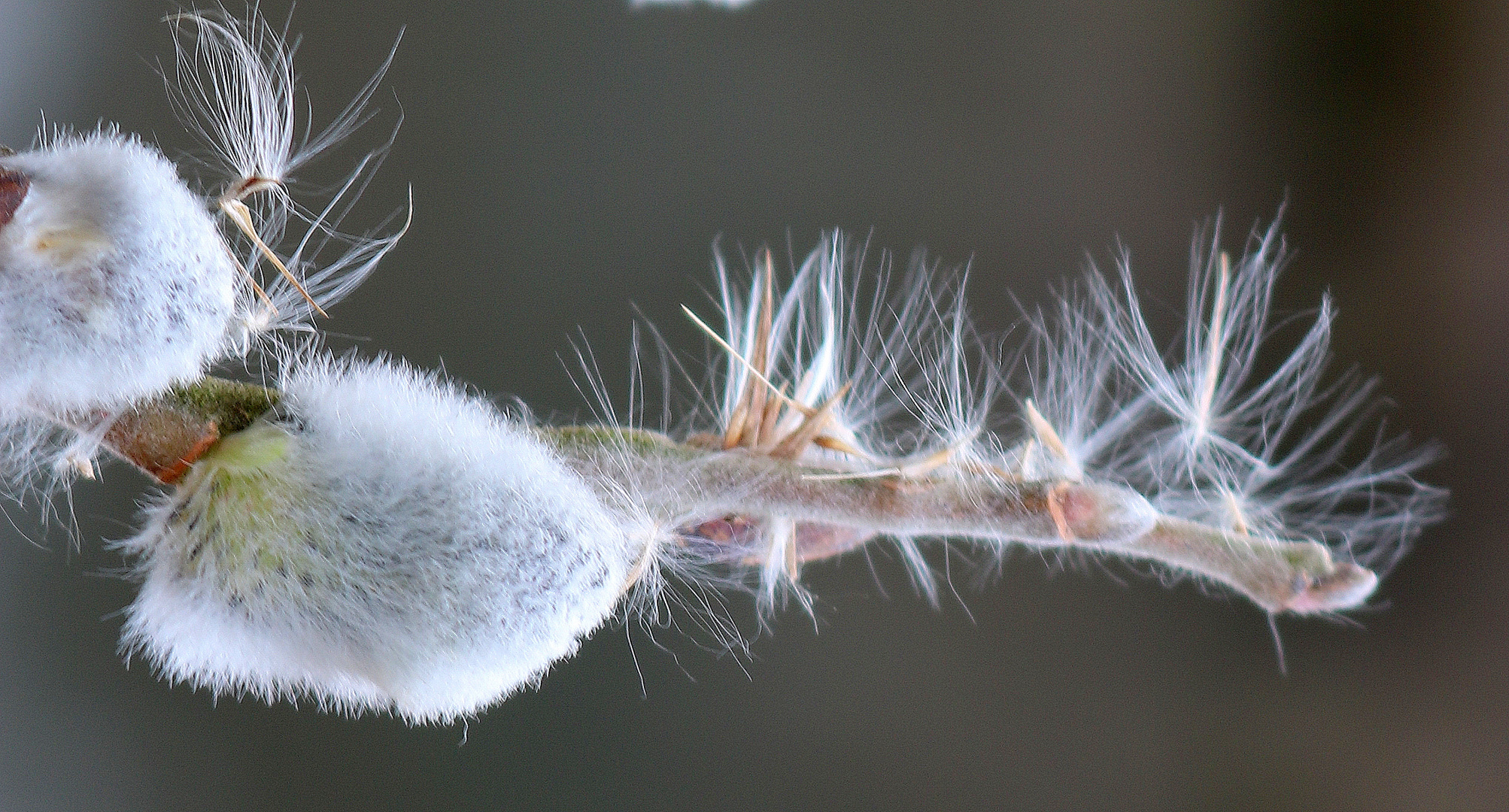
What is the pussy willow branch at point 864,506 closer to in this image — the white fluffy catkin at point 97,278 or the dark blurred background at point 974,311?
the white fluffy catkin at point 97,278

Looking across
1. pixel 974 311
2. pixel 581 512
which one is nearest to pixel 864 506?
pixel 581 512

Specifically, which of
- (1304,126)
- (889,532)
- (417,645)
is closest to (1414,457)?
(1304,126)

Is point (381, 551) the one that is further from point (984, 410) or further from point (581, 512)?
point (984, 410)

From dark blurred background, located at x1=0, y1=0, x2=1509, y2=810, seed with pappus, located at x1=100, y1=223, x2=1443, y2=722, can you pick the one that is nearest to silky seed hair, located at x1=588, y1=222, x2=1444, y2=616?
seed with pappus, located at x1=100, y1=223, x2=1443, y2=722

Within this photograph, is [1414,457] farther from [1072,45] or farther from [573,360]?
[573,360]

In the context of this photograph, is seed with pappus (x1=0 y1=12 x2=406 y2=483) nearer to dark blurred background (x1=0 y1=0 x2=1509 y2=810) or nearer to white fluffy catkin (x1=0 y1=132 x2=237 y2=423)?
white fluffy catkin (x1=0 y1=132 x2=237 y2=423)

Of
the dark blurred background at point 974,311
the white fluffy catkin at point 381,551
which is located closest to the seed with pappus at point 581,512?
the white fluffy catkin at point 381,551
